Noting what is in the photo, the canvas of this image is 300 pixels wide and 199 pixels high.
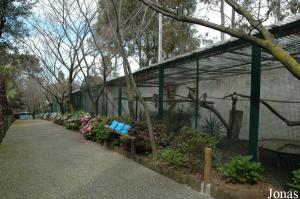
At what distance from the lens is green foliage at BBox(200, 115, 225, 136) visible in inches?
336

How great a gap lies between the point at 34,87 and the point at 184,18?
210 feet

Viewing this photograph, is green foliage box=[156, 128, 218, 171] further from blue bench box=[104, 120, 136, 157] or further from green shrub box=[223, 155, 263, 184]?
blue bench box=[104, 120, 136, 157]

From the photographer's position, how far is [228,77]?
10797mm

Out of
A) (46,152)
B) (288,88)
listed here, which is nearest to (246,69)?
(288,88)

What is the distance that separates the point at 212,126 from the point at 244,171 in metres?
2.84

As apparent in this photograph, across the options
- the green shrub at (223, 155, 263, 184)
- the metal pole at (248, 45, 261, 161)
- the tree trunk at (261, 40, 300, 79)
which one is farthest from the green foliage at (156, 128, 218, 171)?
the tree trunk at (261, 40, 300, 79)

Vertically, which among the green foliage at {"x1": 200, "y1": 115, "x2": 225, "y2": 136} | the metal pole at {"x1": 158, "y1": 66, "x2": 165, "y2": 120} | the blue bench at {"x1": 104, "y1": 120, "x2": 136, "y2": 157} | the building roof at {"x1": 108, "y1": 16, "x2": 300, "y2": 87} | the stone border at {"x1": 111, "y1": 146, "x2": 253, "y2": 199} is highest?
the building roof at {"x1": 108, "y1": 16, "x2": 300, "y2": 87}

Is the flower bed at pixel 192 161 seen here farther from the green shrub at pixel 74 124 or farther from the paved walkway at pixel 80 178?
the green shrub at pixel 74 124

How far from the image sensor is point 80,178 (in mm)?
7262

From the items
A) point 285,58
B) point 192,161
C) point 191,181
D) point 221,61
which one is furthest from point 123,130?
point 285,58

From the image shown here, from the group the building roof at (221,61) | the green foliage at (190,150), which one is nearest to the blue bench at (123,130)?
the green foliage at (190,150)

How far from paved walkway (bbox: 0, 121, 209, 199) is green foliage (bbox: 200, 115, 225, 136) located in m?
1.84

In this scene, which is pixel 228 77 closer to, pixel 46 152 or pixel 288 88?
pixel 288 88

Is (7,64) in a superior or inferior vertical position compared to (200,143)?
superior
